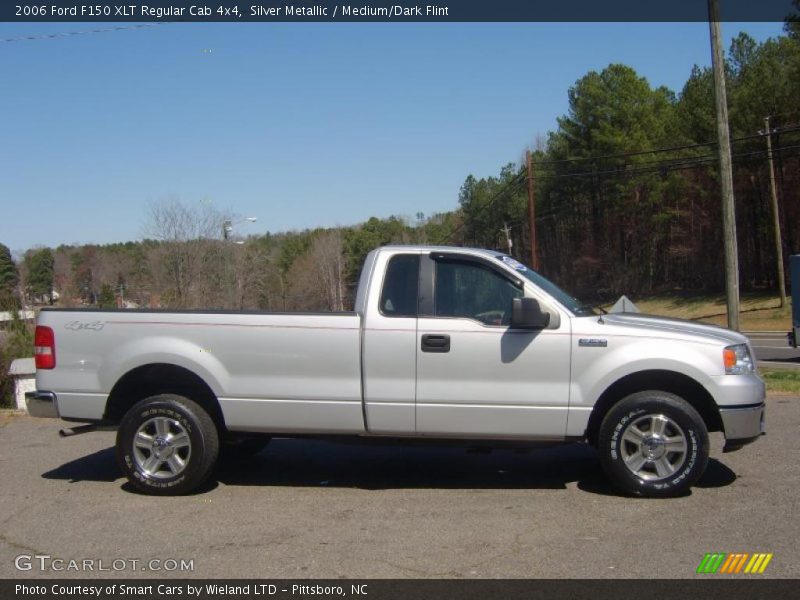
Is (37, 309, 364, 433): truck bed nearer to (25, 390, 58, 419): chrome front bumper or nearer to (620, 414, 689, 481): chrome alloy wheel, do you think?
(25, 390, 58, 419): chrome front bumper

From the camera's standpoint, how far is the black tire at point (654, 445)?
5863 millimetres

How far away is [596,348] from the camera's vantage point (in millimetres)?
5965

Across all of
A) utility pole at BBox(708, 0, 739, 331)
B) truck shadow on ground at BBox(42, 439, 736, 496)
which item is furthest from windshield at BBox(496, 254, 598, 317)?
utility pole at BBox(708, 0, 739, 331)

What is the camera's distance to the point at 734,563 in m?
4.57

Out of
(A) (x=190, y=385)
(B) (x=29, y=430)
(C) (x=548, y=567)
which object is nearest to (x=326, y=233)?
(B) (x=29, y=430)

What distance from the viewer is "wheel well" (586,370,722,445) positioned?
19.9ft

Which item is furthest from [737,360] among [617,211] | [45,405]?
[617,211]

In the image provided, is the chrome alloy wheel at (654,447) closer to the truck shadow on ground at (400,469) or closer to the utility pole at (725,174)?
the truck shadow on ground at (400,469)

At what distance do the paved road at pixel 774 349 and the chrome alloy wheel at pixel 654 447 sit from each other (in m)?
15.5

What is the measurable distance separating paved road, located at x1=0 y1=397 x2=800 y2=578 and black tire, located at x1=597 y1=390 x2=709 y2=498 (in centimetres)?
16

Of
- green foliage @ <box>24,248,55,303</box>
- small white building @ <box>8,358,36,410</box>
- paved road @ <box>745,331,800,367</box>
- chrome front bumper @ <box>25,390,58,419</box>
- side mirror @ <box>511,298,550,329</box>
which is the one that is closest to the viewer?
side mirror @ <box>511,298,550,329</box>

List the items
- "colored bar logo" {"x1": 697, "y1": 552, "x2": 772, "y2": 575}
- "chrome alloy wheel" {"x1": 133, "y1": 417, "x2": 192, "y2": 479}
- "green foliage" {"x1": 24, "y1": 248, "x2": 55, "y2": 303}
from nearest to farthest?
"colored bar logo" {"x1": 697, "y1": 552, "x2": 772, "y2": 575} → "chrome alloy wheel" {"x1": 133, "y1": 417, "x2": 192, "y2": 479} → "green foliage" {"x1": 24, "y1": 248, "x2": 55, "y2": 303}

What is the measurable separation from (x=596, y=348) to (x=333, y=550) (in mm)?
2575

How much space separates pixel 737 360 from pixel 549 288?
159cm
